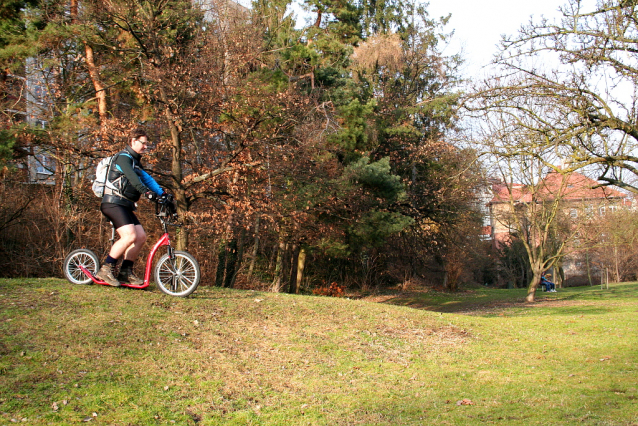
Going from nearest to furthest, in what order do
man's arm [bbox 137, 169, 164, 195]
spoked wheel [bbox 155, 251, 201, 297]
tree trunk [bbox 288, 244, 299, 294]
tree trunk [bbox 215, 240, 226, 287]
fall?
man's arm [bbox 137, 169, 164, 195]
spoked wheel [bbox 155, 251, 201, 297]
tree trunk [bbox 215, 240, 226, 287]
tree trunk [bbox 288, 244, 299, 294]

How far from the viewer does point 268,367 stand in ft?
20.5

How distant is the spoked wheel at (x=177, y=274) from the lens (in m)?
7.81

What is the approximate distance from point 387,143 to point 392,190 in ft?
19.0

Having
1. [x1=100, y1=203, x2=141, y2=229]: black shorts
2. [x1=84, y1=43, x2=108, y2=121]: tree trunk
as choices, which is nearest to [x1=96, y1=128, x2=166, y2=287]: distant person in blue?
[x1=100, y1=203, x2=141, y2=229]: black shorts

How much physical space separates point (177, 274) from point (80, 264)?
1.50 metres

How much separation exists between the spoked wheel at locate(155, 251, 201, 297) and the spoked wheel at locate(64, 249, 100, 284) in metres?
1.00

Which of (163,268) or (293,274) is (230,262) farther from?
(163,268)

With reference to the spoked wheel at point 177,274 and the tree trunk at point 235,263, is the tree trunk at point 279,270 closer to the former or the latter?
the tree trunk at point 235,263

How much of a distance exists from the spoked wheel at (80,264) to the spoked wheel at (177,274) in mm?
1005

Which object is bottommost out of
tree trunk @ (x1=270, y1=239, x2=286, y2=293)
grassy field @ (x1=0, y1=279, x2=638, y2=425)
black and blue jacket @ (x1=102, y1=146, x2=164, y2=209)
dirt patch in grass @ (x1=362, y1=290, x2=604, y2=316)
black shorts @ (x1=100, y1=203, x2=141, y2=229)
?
dirt patch in grass @ (x1=362, y1=290, x2=604, y2=316)

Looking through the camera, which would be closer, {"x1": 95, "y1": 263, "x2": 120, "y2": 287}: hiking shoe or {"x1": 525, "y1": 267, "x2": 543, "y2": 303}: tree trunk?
{"x1": 95, "y1": 263, "x2": 120, "y2": 287}: hiking shoe

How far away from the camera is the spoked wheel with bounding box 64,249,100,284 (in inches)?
309

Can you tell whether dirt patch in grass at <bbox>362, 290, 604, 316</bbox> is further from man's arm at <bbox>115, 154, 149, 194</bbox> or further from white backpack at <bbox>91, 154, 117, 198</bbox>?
white backpack at <bbox>91, 154, 117, 198</bbox>

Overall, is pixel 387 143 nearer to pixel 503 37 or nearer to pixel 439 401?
pixel 503 37
